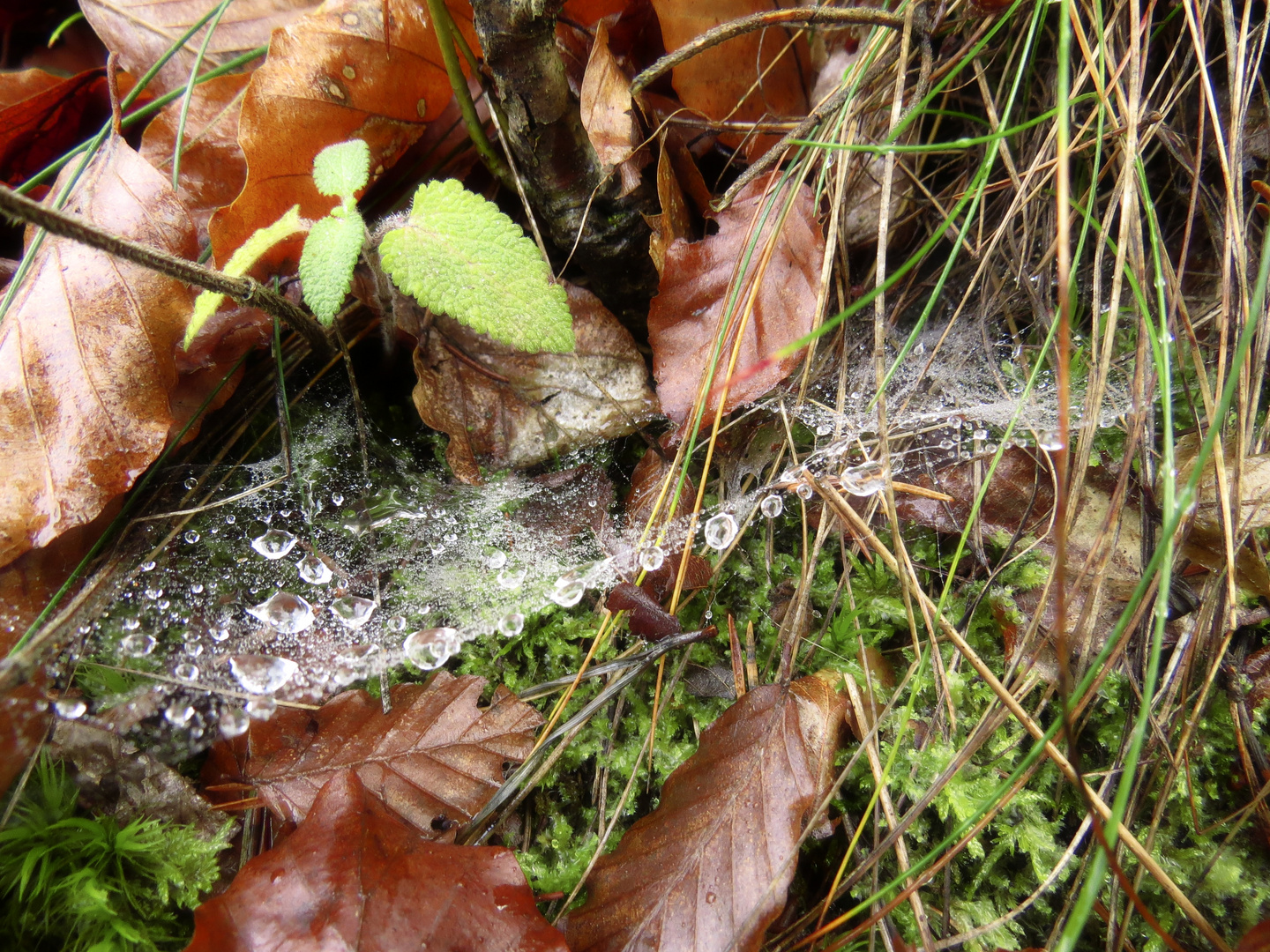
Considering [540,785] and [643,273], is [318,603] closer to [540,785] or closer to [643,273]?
[540,785]

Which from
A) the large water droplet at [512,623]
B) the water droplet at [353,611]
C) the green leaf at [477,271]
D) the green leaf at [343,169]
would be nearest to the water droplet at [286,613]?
the water droplet at [353,611]

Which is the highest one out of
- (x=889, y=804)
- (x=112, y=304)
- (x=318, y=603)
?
(x=112, y=304)

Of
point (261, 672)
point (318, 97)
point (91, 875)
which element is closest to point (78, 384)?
point (261, 672)

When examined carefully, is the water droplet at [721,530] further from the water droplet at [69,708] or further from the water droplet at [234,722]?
the water droplet at [69,708]

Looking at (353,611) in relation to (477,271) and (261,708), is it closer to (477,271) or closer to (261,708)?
(261,708)

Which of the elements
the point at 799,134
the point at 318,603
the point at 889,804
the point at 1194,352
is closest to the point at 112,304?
the point at 318,603
